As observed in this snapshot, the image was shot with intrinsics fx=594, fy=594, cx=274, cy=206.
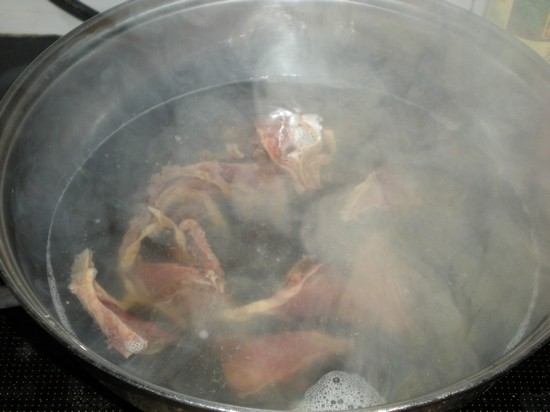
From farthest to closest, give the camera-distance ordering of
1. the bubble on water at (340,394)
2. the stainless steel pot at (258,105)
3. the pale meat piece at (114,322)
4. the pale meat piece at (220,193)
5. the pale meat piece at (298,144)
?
the pale meat piece at (298,144)
the pale meat piece at (220,193)
the stainless steel pot at (258,105)
the pale meat piece at (114,322)
the bubble on water at (340,394)

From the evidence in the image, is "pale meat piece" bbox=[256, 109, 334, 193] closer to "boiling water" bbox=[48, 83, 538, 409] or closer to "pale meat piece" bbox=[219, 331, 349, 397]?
"boiling water" bbox=[48, 83, 538, 409]

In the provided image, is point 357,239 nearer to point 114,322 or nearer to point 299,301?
point 299,301

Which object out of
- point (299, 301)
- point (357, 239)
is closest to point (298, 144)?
point (357, 239)

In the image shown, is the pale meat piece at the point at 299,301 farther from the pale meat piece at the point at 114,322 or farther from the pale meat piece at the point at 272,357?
the pale meat piece at the point at 114,322

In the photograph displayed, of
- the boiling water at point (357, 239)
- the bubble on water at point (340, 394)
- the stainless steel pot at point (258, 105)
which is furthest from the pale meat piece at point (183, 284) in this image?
the bubble on water at point (340, 394)

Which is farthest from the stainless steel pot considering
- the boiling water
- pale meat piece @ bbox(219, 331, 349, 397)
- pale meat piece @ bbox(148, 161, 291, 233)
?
pale meat piece @ bbox(219, 331, 349, 397)

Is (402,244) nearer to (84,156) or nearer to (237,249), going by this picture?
(237,249)
